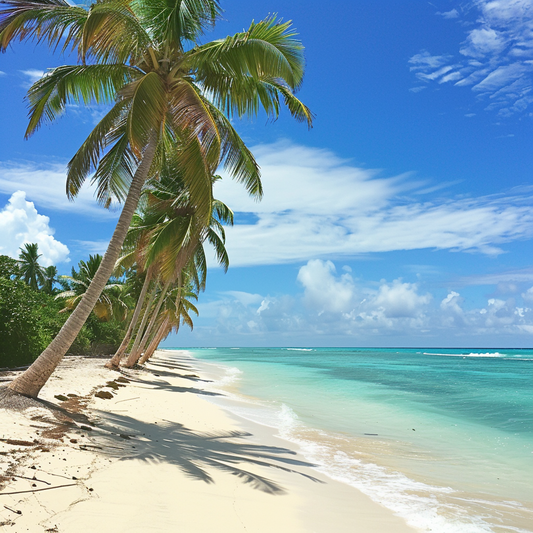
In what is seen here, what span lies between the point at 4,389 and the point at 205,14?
26.7ft

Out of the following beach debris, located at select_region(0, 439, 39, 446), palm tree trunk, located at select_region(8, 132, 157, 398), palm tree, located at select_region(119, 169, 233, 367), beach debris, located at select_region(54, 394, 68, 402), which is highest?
palm tree, located at select_region(119, 169, 233, 367)

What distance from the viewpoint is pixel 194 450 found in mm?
6840

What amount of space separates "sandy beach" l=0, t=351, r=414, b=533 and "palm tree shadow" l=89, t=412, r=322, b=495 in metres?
0.02

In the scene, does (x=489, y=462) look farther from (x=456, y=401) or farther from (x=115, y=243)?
(x=456, y=401)

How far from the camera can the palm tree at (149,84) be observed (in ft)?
24.7

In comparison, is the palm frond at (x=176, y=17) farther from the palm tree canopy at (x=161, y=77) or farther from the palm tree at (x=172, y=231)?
the palm tree at (x=172, y=231)

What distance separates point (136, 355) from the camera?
21984 mm

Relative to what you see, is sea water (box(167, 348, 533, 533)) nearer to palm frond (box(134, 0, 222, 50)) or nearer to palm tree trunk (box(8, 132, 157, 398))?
palm tree trunk (box(8, 132, 157, 398))

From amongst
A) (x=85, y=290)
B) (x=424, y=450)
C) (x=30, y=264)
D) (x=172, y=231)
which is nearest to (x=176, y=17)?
(x=172, y=231)

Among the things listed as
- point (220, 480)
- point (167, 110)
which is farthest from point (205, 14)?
point (220, 480)

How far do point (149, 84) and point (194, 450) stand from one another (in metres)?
6.42

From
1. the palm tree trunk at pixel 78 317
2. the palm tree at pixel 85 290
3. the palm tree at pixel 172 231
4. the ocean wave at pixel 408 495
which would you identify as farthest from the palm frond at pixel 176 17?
the palm tree at pixel 85 290

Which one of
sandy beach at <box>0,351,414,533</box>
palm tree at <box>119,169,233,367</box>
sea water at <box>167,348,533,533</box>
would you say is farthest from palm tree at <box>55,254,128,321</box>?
sandy beach at <box>0,351,414,533</box>

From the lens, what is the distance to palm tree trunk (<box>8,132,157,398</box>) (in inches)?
284
